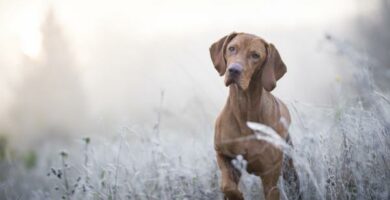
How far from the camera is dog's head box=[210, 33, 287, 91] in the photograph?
4.59 metres

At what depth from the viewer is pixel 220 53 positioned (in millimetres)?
5000

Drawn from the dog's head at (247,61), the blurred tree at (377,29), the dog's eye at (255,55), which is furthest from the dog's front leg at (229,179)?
the blurred tree at (377,29)

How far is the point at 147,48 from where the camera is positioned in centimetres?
2556

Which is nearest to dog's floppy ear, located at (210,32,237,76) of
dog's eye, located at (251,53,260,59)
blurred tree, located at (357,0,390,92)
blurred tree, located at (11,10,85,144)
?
dog's eye, located at (251,53,260,59)

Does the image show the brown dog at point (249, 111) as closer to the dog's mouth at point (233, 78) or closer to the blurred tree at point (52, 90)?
the dog's mouth at point (233, 78)

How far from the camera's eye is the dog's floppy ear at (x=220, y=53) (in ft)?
16.3

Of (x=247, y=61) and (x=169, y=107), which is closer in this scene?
(x=247, y=61)

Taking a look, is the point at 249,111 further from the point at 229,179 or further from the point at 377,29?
the point at 377,29

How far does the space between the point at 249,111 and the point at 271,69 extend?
1.21ft

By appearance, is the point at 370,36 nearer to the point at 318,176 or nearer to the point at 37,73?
the point at 318,176

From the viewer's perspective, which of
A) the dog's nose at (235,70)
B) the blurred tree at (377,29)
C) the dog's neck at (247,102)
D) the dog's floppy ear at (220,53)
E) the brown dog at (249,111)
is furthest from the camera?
the blurred tree at (377,29)

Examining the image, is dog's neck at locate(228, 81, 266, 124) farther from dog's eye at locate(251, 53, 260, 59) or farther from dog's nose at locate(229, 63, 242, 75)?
dog's nose at locate(229, 63, 242, 75)

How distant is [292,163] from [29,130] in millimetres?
15544

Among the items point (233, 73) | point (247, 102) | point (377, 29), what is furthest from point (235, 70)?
point (377, 29)
